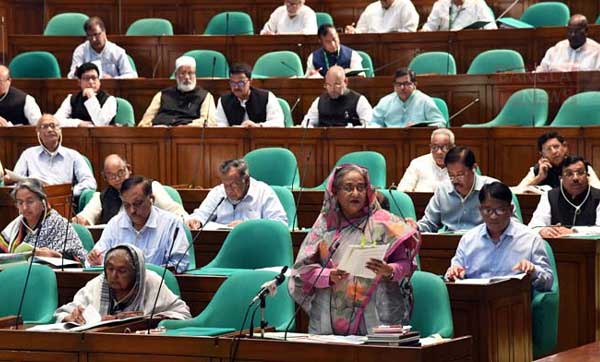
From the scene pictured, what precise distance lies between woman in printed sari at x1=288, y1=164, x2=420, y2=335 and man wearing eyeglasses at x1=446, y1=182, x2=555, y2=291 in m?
0.91

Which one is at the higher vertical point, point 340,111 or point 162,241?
point 340,111

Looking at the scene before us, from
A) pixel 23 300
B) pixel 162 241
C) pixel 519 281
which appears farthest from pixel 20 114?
pixel 519 281

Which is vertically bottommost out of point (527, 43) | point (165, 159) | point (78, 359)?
point (78, 359)

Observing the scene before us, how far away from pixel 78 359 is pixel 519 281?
6.72 ft

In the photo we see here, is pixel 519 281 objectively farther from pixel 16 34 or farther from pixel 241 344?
pixel 16 34

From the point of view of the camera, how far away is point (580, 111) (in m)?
9.59

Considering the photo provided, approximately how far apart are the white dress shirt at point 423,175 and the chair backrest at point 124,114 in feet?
8.95

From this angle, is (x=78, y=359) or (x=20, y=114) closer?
(x=78, y=359)

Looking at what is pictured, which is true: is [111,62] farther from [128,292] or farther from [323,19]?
[128,292]

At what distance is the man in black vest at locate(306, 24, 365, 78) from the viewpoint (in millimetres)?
10984

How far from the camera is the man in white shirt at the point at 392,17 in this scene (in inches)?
465

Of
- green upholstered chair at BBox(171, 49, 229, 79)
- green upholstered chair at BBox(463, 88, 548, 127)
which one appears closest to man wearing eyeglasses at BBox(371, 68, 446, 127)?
green upholstered chair at BBox(463, 88, 548, 127)

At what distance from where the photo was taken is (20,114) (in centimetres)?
1061

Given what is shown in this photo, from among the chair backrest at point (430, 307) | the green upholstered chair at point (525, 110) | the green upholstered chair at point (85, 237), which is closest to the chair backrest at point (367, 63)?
the green upholstered chair at point (525, 110)
